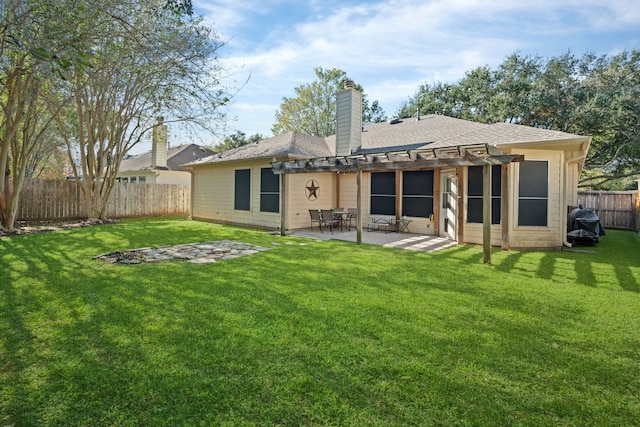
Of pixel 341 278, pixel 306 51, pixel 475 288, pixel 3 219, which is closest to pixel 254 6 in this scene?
pixel 306 51

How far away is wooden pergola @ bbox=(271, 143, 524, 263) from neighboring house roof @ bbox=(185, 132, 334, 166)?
131 cm

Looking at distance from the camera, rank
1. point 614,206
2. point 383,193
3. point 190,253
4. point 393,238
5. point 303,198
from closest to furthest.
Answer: point 190,253 < point 393,238 < point 383,193 < point 303,198 < point 614,206

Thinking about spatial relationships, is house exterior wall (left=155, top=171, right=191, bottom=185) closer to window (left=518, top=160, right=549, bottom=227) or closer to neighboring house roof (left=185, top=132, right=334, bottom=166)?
neighboring house roof (left=185, top=132, right=334, bottom=166)

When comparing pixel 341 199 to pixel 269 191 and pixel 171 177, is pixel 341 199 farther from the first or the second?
pixel 171 177

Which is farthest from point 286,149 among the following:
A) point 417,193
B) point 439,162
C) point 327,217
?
point 439,162

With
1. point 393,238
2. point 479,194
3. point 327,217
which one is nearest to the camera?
point 479,194

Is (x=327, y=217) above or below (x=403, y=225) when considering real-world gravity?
above

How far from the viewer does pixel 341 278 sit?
5078mm

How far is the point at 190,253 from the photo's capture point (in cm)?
682

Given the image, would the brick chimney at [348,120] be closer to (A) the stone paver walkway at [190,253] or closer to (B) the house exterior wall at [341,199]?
(B) the house exterior wall at [341,199]

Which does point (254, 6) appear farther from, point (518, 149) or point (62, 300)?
point (518, 149)

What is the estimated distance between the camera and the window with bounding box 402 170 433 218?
9.99 m

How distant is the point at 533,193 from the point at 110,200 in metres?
15.9

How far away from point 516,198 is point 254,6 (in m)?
7.32
